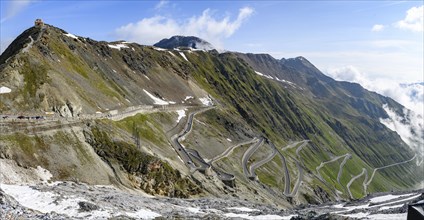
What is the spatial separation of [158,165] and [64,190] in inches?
1400

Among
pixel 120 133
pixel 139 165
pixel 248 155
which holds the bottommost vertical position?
pixel 139 165

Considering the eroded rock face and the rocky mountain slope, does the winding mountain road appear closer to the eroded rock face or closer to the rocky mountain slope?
the rocky mountain slope

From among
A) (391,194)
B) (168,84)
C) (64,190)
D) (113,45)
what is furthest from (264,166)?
(64,190)


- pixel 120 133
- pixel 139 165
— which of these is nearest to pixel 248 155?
pixel 120 133

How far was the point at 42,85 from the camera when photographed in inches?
3720

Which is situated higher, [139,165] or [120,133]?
[120,133]

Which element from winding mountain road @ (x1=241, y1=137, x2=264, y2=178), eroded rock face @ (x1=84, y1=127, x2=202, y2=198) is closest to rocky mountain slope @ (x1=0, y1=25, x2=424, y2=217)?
eroded rock face @ (x1=84, y1=127, x2=202, y2=198)

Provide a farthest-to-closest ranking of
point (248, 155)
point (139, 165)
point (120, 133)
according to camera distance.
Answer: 1. point (248, 155)
2. point (120, 133)
3. point (139, 165)

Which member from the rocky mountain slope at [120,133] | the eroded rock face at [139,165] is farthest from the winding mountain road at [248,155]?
the eroded rock face at [139,165]

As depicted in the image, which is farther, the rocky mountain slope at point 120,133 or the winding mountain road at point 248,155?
the winding mountain road at point 248,155

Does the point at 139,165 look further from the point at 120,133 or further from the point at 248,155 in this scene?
the point at 248,155

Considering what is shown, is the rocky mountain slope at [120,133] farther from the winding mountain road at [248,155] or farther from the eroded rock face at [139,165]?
the winding mountain road at [248,155]

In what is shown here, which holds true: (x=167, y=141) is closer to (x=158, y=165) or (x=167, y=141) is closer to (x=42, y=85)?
(x=158, y=165)

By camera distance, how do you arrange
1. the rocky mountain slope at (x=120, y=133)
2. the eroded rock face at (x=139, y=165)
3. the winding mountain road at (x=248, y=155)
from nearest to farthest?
1. the rocky mountain slope at (x=120, y=133)
2. the eroded rock face at (x=139, y=165)
3. the winding mountain road at (x=248, y=155)
